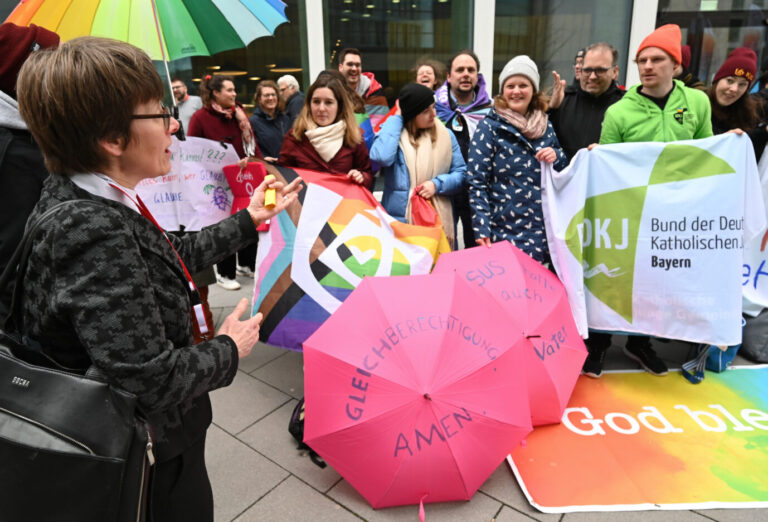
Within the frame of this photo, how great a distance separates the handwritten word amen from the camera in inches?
79.3

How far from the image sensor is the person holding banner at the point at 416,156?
338cm

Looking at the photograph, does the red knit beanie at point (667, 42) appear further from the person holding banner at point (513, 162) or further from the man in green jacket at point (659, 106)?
the person holding banner at point (513, 162)

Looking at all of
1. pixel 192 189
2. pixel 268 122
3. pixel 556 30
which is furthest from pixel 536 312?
pixel 556 30

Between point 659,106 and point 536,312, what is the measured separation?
169cm

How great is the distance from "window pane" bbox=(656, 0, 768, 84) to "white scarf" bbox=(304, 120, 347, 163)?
8027 mm

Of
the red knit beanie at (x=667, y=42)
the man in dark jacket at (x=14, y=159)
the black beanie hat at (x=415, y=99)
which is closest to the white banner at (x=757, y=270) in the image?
the red knit beanie at (x=667, y=42)

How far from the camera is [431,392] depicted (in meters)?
1.99

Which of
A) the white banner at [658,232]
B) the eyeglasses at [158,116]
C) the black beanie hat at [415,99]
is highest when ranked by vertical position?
the black beanie hat at [415,99]

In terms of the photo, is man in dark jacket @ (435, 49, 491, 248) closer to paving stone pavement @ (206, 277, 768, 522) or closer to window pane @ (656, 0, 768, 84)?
paving stone pavement @ (206, 277, 768, 522)

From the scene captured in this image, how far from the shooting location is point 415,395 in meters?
1.99

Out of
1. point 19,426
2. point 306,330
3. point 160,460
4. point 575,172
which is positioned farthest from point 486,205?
point 19,426

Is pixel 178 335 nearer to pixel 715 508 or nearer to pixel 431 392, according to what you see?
pixel 431 392

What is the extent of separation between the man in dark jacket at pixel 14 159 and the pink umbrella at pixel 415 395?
117cm

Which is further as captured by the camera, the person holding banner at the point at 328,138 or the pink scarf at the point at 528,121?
the person holding banner at the point at 328,138
